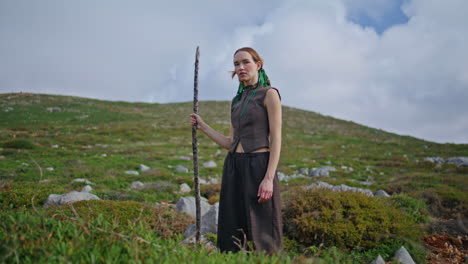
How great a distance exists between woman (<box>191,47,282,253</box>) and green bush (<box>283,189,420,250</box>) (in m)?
2.46

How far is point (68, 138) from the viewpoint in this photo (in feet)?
84.0

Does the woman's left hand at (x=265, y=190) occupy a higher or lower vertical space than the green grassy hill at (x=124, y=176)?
higher

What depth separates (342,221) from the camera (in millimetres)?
5930

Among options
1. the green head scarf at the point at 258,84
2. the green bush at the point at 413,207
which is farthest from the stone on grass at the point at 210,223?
the green bush at the point at 413,207

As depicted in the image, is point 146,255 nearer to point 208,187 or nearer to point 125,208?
point 125,208

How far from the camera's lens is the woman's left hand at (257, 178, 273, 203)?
3250 mm

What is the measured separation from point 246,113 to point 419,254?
178 inches

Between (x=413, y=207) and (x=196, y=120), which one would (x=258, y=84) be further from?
(x=413, y=207)

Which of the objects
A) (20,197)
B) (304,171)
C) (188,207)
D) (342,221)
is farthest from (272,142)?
(304,171)

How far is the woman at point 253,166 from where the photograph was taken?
3375 millimetres

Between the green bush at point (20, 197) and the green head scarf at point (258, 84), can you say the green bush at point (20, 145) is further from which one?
the green head scarf at point (258, 84)

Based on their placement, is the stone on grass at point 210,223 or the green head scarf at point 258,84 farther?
the stone on grass at point 210,223

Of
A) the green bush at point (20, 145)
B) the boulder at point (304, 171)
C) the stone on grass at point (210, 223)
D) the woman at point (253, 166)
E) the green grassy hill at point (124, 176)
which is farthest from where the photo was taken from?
the green bush at point (20, 145)

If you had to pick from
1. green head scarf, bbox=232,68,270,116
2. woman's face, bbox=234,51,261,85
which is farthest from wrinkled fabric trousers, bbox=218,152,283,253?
woman's face, bbox=234,51,261,85
